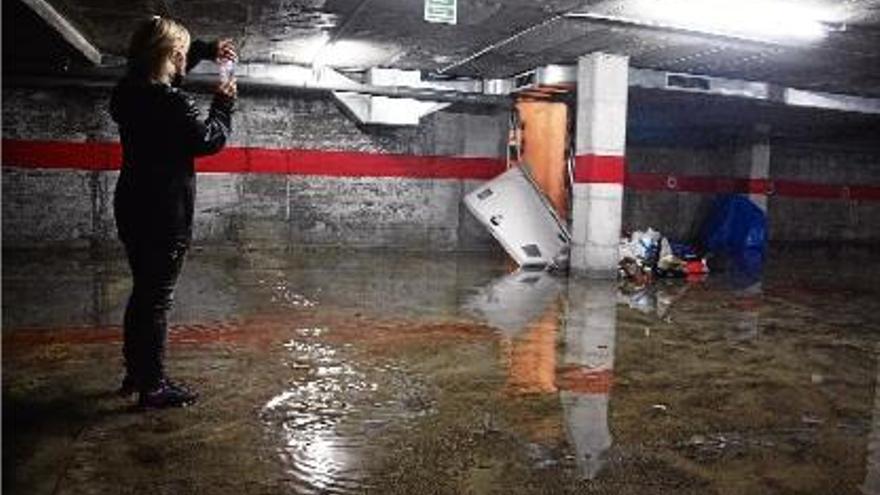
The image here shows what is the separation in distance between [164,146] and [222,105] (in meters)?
0.33

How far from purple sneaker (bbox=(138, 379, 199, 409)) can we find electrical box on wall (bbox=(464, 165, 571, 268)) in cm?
689

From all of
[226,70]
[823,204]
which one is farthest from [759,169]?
[226,70]

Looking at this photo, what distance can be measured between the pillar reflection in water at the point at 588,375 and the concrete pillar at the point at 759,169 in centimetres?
927

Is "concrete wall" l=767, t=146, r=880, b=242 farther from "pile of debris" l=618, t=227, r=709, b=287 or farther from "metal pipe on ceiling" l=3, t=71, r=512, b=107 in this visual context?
"metal pipe on ceiling" l=3, t=71, r=512, b=107

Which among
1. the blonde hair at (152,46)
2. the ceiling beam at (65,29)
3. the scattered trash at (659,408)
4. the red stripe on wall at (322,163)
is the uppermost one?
the ceiling beam at (65,29)

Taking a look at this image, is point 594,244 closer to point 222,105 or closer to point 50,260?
point 222,105

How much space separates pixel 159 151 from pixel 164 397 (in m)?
1.19

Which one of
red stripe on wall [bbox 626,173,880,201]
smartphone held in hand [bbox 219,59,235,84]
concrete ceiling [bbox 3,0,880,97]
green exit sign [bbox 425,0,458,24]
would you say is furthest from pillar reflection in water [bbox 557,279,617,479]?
red stripe on wall [bbox 626,173,880,201]

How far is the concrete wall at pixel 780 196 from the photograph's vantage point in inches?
581

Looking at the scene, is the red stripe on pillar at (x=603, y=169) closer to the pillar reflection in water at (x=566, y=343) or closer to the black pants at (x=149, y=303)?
the pillar reflection in water at (x=566, y=343)

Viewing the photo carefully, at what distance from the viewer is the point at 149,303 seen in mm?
3320

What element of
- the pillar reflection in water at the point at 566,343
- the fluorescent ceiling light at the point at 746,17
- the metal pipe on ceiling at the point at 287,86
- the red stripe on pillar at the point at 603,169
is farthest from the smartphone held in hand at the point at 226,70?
the metal pipe on ceiling at the point at 287,86

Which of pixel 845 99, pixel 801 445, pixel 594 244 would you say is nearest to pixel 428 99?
pixel 594 244

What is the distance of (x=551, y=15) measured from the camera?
714 centimetres
